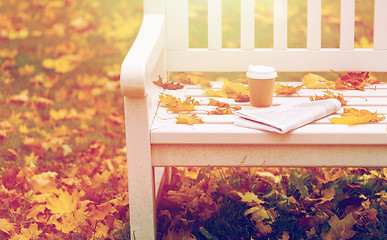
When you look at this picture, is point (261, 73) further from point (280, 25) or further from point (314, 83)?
point (280, 25)

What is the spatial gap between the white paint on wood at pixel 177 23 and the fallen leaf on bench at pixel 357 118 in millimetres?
839

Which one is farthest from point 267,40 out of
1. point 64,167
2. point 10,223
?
point 10,223

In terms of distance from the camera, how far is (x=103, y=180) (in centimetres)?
248

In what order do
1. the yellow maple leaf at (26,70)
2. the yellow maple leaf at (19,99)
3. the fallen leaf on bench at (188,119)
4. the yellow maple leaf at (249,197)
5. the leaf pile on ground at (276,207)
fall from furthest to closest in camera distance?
the yellow maple leaf at (26,70) → the yellow maple leaf at (19,99) → the yellow maple leaf at (249,197) → the leaf pile on ground at (276,207) → the fallen leaf on bench at (188,119)

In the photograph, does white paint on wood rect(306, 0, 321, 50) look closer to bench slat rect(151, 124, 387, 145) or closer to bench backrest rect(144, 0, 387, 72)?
bench backrest rect(144, 0, 387, 72)

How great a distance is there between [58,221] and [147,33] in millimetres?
794

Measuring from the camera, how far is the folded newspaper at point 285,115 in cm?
167

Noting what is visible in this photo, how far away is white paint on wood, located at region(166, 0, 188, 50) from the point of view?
7.69 ft

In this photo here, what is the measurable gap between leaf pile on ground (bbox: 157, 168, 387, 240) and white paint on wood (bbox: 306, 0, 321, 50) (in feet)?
1.73

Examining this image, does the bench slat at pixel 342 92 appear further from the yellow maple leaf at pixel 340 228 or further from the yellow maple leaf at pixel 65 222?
the yellow maple leaf at pixel 65 222

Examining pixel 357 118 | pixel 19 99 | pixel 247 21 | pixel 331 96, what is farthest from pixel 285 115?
pixel 19 99

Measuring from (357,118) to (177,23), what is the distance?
36.5 inches

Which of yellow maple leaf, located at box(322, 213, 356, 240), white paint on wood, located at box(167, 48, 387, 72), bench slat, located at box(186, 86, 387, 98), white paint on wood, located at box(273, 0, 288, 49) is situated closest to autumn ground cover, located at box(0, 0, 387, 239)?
yellow maple leaf, located at box(322, 213, 356, 240)

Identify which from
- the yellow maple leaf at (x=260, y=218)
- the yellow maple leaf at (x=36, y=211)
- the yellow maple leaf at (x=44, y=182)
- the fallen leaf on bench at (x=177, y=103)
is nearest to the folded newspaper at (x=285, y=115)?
the fallen leaf on bench at (x=177, y=103)
